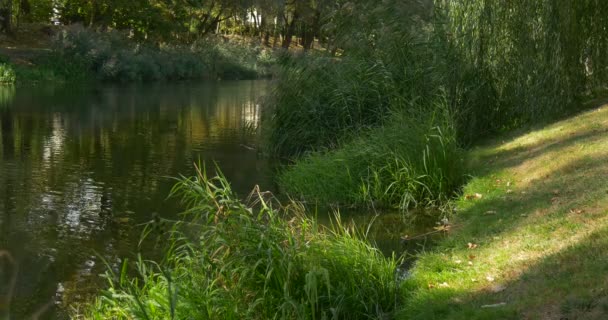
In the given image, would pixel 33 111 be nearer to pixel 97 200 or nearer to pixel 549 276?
pixel 97 200

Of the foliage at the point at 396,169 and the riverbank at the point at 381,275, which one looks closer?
the riverbank at the point at 381,275

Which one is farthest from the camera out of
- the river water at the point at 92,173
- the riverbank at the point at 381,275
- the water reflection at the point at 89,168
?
the water reflection at the point at 89,168

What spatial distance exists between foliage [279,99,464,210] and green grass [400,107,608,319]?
0.51 m

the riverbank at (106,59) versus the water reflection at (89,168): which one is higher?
the riverbank at (106,59)

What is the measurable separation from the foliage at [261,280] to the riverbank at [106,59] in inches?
1060

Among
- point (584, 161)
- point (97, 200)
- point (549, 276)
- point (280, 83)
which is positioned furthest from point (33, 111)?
point (549, 276)

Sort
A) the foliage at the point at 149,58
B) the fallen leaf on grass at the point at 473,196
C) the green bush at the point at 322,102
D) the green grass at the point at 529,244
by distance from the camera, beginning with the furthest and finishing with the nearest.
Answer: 1. the foliage at the point at 149,58
2. the green bush at the point at 322,102
3. the fallen leaf on grass at the point at 473,196
4. the green grass at the point at 529,244

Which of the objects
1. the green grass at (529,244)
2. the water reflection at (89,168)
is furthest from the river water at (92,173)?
the green grass at (529,244)

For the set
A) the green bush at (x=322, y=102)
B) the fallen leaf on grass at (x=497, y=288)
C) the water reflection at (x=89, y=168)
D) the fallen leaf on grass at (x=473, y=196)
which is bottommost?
the water reflection at (x=89, y=168)

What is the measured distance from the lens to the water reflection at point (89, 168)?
351 inches

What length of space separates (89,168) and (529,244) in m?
9.86

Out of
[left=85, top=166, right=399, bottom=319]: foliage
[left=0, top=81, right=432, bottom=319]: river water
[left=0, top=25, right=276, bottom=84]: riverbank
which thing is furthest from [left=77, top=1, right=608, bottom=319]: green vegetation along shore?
[left=0, top=25, right=276, bottom=84]: riverbank

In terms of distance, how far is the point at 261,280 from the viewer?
621 centimetres

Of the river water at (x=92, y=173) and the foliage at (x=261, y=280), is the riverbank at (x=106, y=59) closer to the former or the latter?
the river water at (x=92, y=173)
